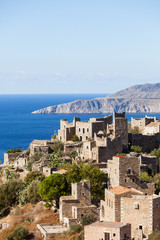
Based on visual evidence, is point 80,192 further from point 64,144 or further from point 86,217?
point 64,144

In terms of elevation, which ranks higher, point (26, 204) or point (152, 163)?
point (152, 163)

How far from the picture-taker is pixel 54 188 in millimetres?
42750

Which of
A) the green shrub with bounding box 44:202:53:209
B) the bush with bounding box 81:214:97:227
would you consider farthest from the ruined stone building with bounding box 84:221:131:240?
the green shrub with bounding box 44:202:53:209

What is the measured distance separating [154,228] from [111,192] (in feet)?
15.9

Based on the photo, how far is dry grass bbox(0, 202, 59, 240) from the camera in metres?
40.1

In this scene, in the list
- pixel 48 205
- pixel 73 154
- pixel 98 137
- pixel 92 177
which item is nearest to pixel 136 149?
pixel 98 137

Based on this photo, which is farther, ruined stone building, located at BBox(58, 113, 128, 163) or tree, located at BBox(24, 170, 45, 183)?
ruined stone building, located at BBox(58, 113, 128, 163)

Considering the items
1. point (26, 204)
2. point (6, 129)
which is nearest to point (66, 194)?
point (26, 204)

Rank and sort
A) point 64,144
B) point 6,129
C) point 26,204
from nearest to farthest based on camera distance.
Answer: point 26,204 < point 64,144 < point 6,129

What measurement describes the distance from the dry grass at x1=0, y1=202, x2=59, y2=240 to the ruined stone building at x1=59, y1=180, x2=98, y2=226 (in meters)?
1.56

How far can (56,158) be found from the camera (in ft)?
181

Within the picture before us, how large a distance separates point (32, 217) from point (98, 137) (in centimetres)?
→ 1579

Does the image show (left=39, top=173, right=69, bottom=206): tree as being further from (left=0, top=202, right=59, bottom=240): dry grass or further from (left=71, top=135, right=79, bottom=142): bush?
(left=71, top=135, right=79, bottom=142): bush

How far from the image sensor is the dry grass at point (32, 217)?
132ft
